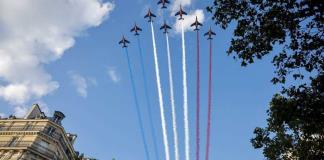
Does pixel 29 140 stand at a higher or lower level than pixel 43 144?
lower

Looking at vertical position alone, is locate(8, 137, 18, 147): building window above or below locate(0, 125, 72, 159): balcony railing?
below

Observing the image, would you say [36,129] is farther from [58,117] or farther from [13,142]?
[58,117]

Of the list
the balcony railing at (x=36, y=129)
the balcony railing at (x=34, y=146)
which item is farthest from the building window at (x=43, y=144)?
the balcony railing at (x=36, y=129)

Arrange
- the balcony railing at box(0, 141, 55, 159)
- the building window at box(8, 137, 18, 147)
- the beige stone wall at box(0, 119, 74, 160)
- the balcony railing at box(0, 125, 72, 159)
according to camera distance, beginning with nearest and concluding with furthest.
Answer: the beige stone wall at box(0, 119, 74, 160), the balcony railing at box(0, 141, 55, 159), the balcony railing at box(0, 125, 72, 159), the building window at box(8, 137, 18, 147)

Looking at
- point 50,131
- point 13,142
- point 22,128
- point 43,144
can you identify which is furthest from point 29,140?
point 22,128

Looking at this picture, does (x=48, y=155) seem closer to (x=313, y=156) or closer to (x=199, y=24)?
(x=199, y=24)

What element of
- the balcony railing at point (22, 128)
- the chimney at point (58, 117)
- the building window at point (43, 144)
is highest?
the chimney at point (58, 117)

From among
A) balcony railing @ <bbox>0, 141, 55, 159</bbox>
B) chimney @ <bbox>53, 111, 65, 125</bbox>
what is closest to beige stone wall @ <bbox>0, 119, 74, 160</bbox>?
balcony railing @ <bbox>0, 141, 55, 159</bbox>

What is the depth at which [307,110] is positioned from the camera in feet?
65.3

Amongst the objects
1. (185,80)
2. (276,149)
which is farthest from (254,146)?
(185,80)

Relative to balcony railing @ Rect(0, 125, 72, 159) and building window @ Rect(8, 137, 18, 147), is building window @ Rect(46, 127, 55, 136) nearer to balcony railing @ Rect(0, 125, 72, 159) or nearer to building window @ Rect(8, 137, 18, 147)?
balcony railing @ Rect(0, 125, 72, 159)

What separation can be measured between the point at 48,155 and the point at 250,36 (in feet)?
139

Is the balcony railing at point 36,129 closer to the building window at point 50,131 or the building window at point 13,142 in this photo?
the building window at point 50,131

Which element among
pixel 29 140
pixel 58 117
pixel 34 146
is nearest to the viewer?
pixel 34 146
